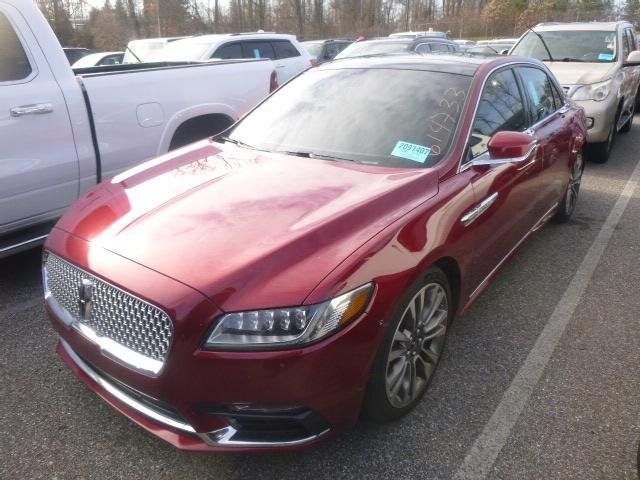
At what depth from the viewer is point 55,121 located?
12.4 feet

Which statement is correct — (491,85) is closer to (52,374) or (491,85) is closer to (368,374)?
(368,374)

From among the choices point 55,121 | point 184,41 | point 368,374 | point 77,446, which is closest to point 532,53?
point 184,41

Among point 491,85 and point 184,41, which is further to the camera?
point 184,41

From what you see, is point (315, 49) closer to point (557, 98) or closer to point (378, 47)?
point (378, 47)

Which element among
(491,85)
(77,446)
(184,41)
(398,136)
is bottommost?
(77,446)

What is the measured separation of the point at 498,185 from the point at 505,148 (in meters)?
0.28

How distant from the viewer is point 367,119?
3186 millimetres

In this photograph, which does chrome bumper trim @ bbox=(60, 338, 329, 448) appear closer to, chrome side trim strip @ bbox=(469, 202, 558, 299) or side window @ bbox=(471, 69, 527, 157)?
chrome side trim strip @ bbox=(469, 202, 558, 299)

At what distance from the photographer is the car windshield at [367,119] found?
118 inches

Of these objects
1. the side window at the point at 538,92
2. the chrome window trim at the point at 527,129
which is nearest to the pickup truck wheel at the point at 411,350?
the chrome window trim at the point at 527,129

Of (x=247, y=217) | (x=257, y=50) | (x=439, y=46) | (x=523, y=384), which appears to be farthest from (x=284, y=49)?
(x=523, y=384)

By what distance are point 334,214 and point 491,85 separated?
168 centimetres

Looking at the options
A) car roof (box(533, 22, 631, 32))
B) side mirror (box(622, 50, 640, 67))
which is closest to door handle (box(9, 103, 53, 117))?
side mirror (box(622, 50, 640, 67))

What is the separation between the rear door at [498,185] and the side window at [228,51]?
19.5 ft
